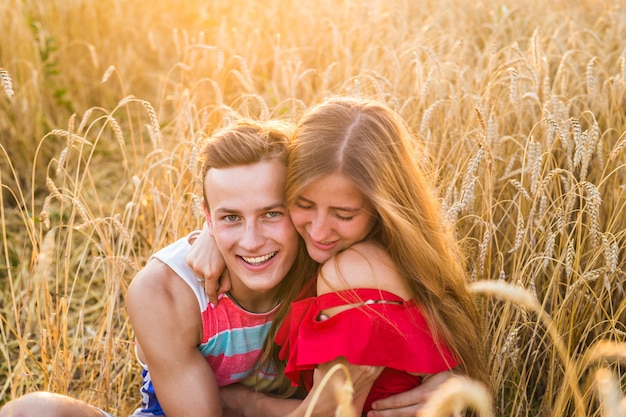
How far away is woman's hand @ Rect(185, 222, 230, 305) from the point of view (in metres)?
2.21

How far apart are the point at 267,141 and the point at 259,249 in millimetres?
322

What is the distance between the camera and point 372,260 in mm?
2088

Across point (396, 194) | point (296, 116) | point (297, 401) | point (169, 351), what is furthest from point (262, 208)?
point (296, 116)

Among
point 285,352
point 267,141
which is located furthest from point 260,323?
point 267,141

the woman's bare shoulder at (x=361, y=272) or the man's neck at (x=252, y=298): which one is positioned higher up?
the woman's bare shoulder at (x=361, y=272)

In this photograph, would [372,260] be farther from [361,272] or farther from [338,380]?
[338,380]

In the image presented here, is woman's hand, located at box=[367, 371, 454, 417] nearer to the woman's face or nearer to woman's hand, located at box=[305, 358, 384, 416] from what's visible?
woman's hand, located at box=[305, 358, 384, 416]

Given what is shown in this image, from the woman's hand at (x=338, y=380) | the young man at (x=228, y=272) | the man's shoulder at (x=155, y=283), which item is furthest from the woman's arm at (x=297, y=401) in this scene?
the man's shoulder at (x=155, y=283)

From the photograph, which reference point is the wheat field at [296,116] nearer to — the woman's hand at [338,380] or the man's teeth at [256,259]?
the woman's hand at [338,380]

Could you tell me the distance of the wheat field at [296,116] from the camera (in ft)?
7.52

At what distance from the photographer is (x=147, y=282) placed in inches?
87.0

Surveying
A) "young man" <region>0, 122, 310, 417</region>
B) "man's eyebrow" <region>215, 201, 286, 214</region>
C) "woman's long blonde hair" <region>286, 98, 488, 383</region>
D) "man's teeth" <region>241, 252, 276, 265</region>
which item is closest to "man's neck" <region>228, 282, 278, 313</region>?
"young man" <region>0, 122, 310, 417</region>

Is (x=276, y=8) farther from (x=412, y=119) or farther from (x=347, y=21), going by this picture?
(x=412, y=119)

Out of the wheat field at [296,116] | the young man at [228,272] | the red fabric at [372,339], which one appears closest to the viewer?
the red fabric at [372,339]
